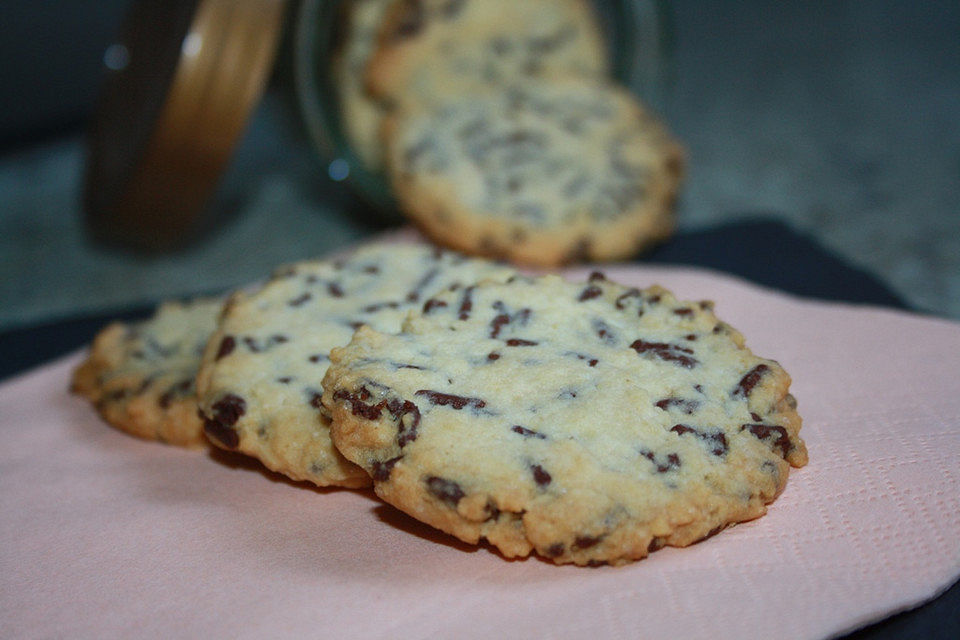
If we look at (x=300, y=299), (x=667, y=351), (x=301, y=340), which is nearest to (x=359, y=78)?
(x=300, y=299)

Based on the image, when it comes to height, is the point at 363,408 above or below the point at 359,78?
below

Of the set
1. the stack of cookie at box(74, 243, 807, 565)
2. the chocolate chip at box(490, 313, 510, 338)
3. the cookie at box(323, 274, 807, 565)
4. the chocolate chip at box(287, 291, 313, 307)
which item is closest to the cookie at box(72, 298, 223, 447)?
the stack of cookie at box(74, 243, 807, 565)

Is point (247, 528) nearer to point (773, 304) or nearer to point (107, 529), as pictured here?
point (107, 529)

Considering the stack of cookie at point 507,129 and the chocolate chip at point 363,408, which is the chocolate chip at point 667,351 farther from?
the stack of cookie at point 507,129

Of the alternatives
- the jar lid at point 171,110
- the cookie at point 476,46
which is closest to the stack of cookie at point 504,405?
the jar lid at point 171,110

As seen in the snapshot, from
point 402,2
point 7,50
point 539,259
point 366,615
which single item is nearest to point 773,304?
point 539,259

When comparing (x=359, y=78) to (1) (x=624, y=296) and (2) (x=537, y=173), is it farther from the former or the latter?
(1) (x=624, y=296)
